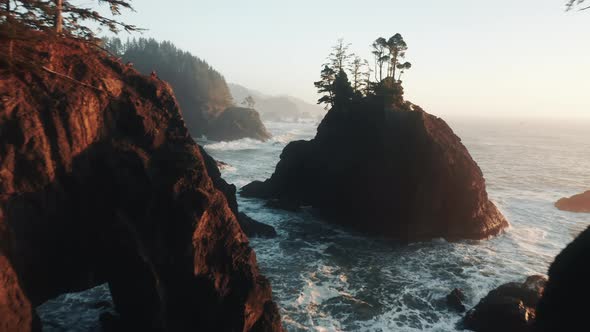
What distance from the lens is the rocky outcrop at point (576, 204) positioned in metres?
37.8

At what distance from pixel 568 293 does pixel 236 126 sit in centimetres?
10250

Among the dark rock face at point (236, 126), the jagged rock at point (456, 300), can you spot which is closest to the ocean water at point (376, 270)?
the jagged rock at point (456, 300)

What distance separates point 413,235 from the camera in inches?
1121

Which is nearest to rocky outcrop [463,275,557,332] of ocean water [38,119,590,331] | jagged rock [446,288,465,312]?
jagged rock [446,288,465,312]

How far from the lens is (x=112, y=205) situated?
491 inches

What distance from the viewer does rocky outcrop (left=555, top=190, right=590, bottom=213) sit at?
37844mm

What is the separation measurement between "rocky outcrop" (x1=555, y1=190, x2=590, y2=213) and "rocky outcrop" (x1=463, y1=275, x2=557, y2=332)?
2708 cm

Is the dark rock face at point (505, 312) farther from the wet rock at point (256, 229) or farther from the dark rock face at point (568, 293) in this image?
the wet rock at point (256, 229)

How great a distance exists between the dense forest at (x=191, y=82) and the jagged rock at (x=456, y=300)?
9784 cm

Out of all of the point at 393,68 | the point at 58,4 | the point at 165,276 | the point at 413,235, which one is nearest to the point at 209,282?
the point at 165,276

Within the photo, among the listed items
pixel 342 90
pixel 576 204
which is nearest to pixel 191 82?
pixel 342 90

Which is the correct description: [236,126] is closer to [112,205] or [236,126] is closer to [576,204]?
[576,204]

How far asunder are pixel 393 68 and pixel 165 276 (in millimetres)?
37167

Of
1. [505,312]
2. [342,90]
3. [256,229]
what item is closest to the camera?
[505,312]
